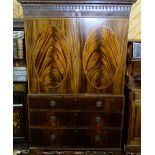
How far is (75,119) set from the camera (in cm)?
255

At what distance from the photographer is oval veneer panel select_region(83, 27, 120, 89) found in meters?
2.36

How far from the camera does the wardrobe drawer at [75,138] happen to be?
102 inches

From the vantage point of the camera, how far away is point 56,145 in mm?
2627

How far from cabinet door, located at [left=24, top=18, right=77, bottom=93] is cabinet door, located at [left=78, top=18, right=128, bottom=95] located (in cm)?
11

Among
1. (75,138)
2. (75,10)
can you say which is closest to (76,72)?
(75,10)

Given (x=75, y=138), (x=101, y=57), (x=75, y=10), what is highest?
(x=75, y=10)

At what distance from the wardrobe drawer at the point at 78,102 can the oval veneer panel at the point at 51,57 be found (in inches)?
6.3

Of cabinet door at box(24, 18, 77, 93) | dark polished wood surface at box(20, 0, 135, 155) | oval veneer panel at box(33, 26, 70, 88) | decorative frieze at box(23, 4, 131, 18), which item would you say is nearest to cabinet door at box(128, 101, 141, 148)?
dark polished wood surface at box(20, 0, 135, 155)

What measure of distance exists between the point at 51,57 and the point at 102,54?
1.73 feet

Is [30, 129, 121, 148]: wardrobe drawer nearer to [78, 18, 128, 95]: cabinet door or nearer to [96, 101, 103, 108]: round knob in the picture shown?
[96, 101, 103, 108]: round knob

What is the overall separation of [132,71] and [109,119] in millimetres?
709

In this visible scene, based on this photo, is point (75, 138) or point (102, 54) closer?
point (102, 54)

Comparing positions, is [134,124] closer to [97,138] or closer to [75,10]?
[97,138]
